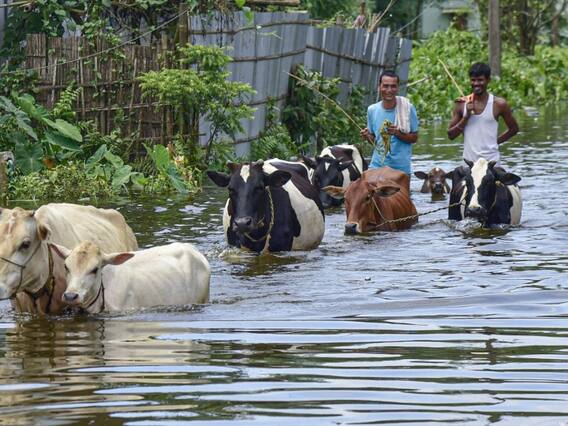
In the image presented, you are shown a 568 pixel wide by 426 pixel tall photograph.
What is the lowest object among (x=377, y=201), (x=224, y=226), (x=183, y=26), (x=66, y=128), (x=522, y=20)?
(x=224, y=226)

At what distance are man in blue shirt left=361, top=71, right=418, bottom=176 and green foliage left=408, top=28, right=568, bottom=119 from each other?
Result: 1964 centimetres

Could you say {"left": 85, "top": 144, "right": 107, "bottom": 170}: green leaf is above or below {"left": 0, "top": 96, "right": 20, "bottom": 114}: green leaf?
below

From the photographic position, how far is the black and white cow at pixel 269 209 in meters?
13.5

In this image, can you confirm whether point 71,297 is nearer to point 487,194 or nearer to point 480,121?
point 487,194

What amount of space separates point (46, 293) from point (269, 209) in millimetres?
4368

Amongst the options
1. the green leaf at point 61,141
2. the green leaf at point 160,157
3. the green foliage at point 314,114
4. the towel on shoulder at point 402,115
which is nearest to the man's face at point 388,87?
the towel on shoulder at point 402,115

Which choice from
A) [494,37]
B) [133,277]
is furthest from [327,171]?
[494,37]

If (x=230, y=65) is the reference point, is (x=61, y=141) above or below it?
below

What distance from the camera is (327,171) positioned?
1848 cm

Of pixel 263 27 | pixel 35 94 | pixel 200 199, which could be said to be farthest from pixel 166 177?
pixel 263 27

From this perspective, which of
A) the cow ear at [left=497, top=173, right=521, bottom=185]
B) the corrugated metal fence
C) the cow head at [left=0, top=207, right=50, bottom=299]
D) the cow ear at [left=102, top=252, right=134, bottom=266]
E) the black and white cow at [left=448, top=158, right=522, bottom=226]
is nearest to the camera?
the cow head at [left=0, top=207, right=50, bottom=299]

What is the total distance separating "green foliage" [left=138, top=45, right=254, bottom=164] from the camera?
64.0 ft

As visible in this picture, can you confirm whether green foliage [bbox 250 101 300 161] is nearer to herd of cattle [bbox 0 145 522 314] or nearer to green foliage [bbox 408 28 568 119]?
herd of cattle [bbox 0 145 522 314]

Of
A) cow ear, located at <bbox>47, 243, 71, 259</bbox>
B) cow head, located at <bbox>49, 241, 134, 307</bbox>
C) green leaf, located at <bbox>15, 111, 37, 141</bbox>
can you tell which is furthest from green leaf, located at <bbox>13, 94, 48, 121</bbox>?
cow head, located at <bbox>49, 241, 134, 307</bbox>
